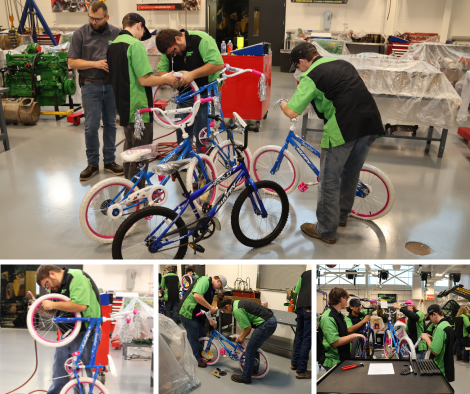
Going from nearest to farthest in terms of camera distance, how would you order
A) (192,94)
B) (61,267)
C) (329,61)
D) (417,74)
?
(61,267) < (329,61) < (192,94) < (417,74)

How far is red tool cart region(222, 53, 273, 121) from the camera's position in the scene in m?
6.48

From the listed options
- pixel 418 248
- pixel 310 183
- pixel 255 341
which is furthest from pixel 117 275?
pixel 418 248

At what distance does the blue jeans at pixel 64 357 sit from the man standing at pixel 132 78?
136 centimetres

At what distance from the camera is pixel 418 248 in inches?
146

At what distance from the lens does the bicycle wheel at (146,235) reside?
3.01 m

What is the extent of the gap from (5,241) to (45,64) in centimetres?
466

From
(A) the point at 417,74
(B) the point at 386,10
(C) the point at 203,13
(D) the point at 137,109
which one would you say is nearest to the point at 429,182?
(A) the point at 417,74

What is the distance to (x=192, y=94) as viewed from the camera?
14.0ft

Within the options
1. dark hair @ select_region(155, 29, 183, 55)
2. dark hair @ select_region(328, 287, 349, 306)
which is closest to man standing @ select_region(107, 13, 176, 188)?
dark hair @ select_region(155, 29, 183, 55)

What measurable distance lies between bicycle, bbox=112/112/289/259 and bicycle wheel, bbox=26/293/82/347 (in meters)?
0.56

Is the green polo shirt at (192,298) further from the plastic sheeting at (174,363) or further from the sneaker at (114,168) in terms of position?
the sneaker at (114,168)

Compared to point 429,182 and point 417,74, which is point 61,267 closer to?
point 429,182

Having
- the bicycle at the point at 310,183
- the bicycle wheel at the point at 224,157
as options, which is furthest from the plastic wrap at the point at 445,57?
the bicycle wheel at the point at 224,157

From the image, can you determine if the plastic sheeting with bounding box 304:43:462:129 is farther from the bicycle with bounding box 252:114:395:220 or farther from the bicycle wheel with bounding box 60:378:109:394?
the bicycle wheel with bounding box 60:378:109:394
